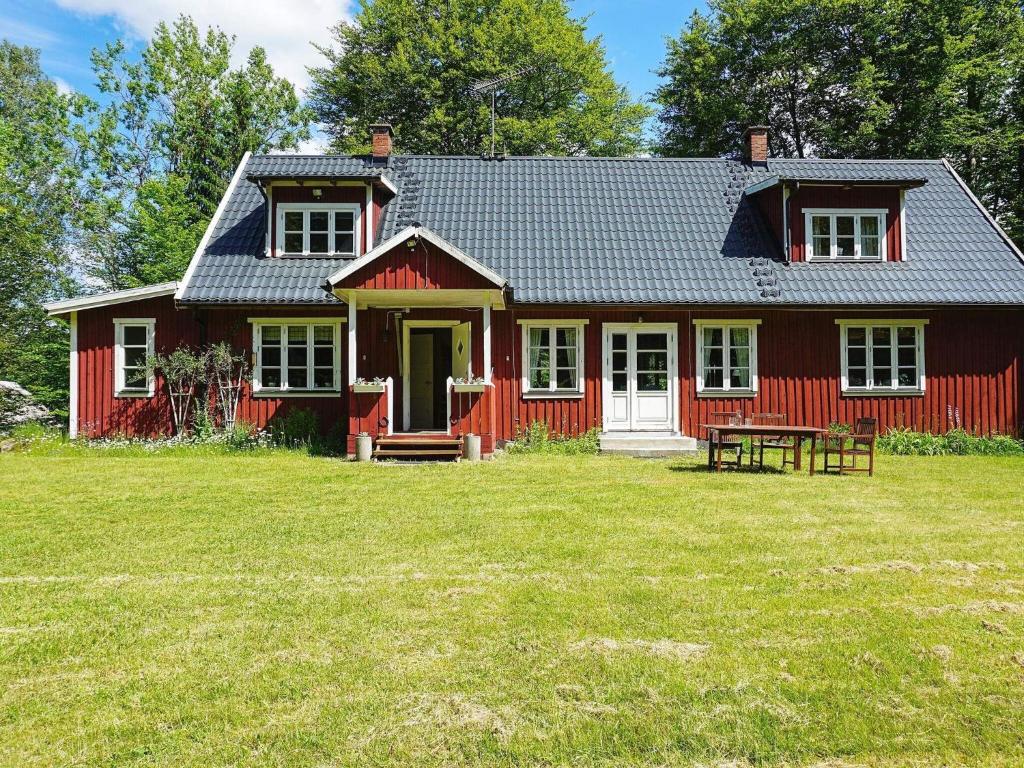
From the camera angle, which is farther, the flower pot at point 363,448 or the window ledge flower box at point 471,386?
the window ledge flower box at point 471,386

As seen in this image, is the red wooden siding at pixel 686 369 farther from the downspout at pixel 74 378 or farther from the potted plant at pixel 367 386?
the potted plant at pixel 367 386

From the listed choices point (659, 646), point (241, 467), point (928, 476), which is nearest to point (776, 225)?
point (928, 476)

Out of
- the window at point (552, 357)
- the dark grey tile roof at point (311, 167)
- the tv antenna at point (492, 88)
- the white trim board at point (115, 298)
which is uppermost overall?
the tv antenna at point (492, 88)

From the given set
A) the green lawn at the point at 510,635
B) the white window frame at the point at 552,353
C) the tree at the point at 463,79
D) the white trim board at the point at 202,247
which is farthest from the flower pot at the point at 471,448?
the tree at the point at 463,79

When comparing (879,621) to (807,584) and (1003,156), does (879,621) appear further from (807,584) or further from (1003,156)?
(1003,156)

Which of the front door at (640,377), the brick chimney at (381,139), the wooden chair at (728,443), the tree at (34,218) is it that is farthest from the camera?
the tree at (34,218)

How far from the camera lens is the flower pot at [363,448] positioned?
13461 mm

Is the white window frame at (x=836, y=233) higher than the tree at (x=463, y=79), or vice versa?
the tree at (x=463, y=79)

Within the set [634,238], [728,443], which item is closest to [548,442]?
[728,443]

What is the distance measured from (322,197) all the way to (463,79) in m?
18.7

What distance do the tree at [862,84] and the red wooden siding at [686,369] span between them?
498 inches

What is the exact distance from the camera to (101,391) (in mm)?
15820

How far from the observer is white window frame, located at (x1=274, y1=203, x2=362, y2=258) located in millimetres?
16375

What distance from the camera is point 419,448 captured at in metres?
13.7
